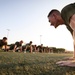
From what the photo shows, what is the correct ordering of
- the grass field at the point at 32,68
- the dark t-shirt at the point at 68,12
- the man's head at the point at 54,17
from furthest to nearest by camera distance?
the man's head at the point at 54,17 < the dark t-shirt at the point at 68,12 < the grass field at the point at 32,68

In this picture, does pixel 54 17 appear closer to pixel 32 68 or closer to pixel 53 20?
pixel 53 20

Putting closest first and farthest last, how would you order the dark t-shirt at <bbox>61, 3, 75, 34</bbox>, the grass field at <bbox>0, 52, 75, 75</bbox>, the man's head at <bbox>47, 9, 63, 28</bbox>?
the grass field at <bbox>0, 52, 75, 75</bbox>
the dark t-shirt at <bbox>61, 3, 75, 34</bbox>
the man's head at <bbox>47, 9, 63, 28</bbox>

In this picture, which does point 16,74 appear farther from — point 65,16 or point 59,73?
point 65,16

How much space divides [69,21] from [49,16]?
1.56 ft

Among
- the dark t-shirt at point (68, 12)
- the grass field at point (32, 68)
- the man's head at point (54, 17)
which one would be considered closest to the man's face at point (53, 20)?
the man's head at point (54, 17)

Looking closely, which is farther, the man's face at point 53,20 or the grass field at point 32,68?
the man's face at point 53,20

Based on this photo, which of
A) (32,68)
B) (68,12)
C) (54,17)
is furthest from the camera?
(54,17)

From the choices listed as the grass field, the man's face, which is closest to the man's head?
the man's face

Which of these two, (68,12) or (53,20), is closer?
(68,12)

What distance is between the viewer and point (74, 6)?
11.4ft

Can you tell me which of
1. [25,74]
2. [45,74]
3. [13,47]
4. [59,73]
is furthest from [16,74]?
[13,47]

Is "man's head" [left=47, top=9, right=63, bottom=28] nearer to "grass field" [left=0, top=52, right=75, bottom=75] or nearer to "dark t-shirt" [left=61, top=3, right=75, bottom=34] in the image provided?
"dark t-shirt" [left=61, top=3, right=75, bottom=34]

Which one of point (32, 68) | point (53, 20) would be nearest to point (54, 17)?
point (53, 20)

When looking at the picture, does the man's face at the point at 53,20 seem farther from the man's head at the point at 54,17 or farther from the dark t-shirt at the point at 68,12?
the dark t-shirt at the point at 68,12
